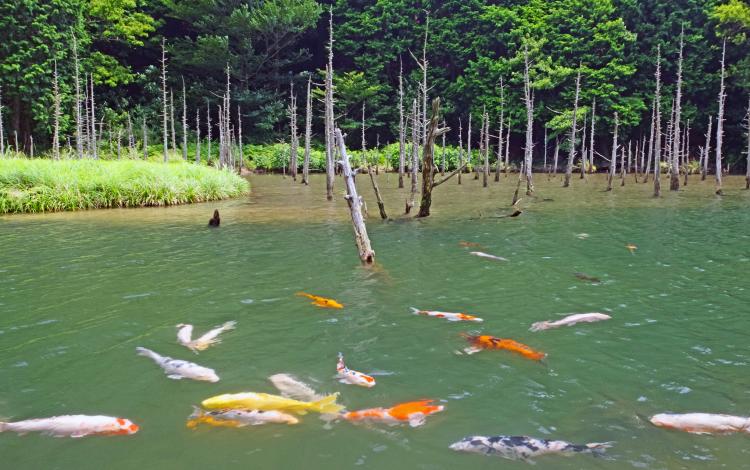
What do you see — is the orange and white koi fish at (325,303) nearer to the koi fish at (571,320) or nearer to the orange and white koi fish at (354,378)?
the orange and white koi fish at (354,378)

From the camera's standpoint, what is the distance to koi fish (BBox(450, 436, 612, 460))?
385cm

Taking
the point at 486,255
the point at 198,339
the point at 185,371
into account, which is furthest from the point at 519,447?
the point at 486,255

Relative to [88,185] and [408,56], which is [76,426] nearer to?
[88,185]

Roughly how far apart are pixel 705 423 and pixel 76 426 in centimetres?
494

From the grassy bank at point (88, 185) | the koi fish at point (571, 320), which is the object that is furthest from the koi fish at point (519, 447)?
the grassy bank at point (88, 185)

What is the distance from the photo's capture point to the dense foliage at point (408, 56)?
44500 mm

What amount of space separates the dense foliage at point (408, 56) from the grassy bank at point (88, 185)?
2132 centimetres

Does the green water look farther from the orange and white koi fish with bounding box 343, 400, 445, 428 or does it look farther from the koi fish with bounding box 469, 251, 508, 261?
the koi fish with bounding box 469, 251, 508, 261

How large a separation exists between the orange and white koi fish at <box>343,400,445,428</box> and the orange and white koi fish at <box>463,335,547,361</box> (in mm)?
1497

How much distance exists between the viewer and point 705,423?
4160 millimetres

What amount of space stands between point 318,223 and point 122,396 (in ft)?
39.7

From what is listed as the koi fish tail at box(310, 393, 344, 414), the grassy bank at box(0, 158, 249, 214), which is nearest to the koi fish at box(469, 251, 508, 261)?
the koi fish tail at box(310, 393, 344, 414)

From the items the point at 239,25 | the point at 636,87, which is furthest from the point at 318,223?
the point at 636,87

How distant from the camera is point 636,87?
48.4 m
